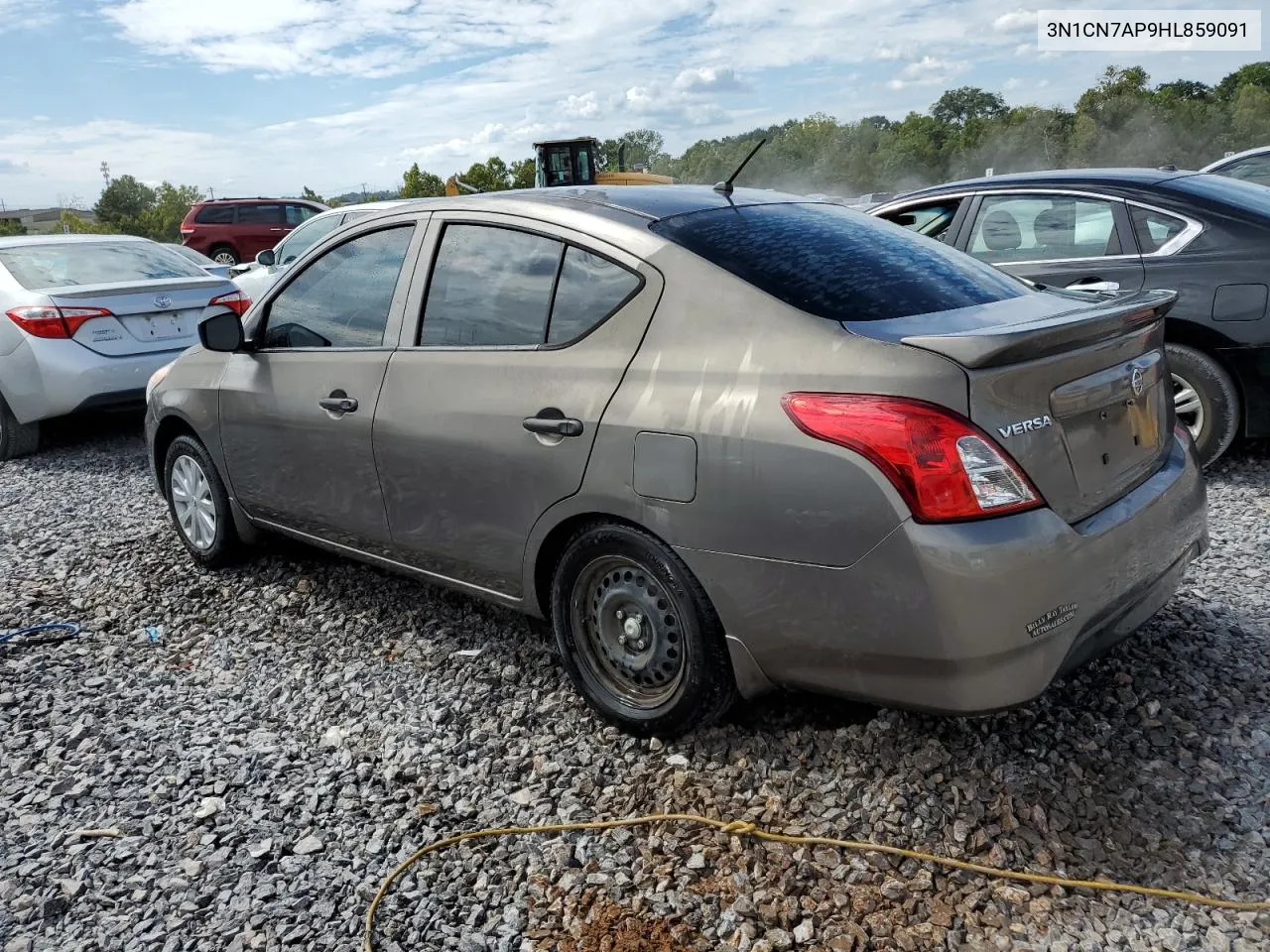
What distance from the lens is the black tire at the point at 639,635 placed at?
292 cm

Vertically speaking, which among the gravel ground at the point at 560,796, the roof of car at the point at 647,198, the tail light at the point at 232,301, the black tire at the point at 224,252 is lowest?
the gravel ground at the point at 560,796

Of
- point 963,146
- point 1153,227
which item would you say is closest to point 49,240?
point 1153,227

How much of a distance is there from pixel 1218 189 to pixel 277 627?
5174 millimetres

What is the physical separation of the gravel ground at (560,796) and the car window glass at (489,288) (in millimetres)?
1227

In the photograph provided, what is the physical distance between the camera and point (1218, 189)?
5523mm

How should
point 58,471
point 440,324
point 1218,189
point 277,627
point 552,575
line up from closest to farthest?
point 552,575 < point 440,324 < point 277,627 < point 1218,189 < point 58,471

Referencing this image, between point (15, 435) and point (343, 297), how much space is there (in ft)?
16.9

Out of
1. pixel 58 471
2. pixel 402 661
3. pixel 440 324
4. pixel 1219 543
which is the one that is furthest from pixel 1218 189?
pixel 58 471

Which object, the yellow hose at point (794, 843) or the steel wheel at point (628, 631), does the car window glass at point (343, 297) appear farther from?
the yellow hose at point (794, 843)

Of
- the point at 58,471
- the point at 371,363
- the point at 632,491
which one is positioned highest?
the point at 371,363

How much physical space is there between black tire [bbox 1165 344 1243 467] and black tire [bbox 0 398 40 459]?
7.67 meters

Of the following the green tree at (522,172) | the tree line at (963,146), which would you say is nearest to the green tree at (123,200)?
the tree line at (963,146)

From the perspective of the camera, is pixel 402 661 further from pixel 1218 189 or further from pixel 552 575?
pixel 1218 189

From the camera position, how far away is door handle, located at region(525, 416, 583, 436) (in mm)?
3053
